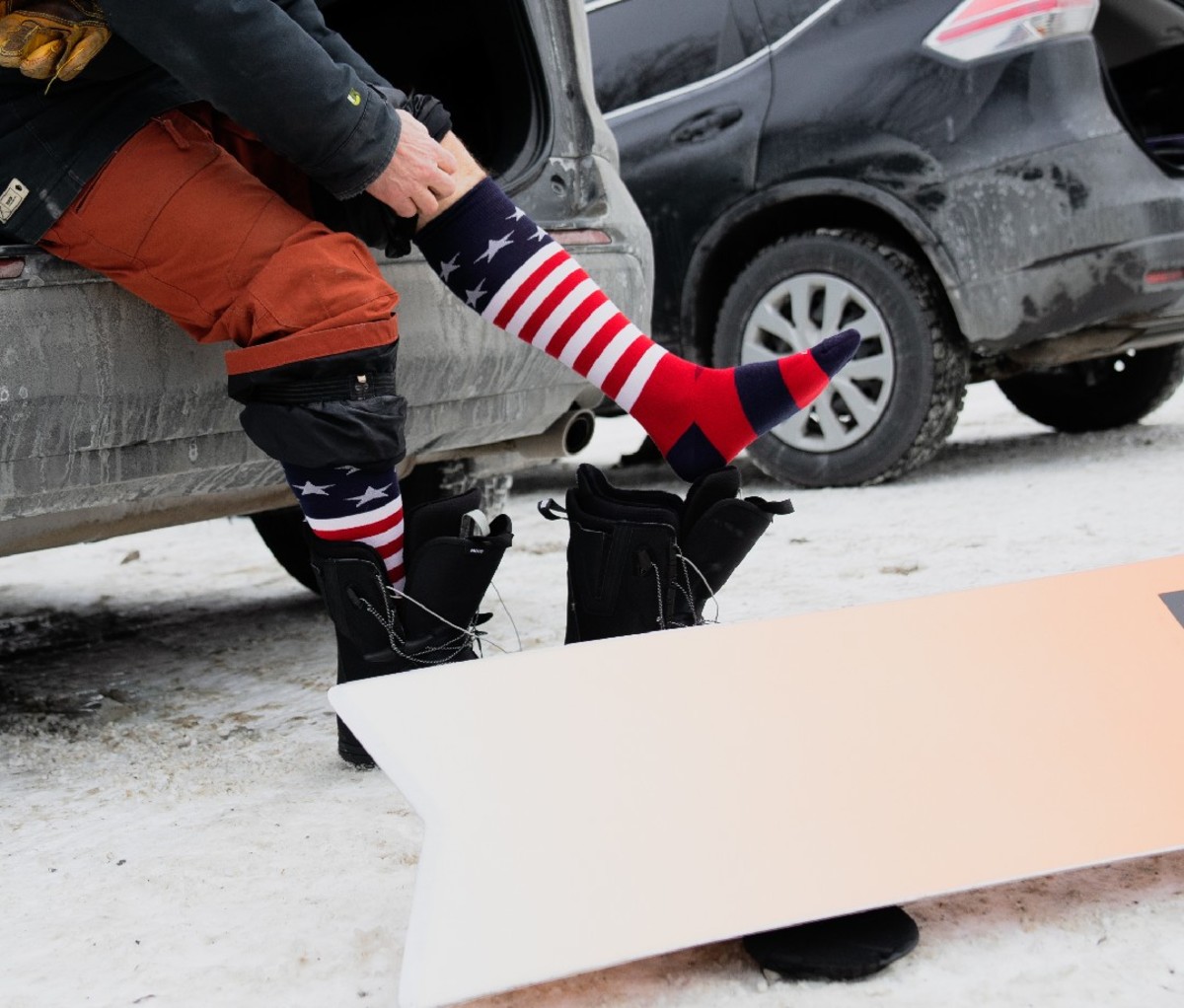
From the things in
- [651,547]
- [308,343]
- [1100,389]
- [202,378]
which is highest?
[308,343]

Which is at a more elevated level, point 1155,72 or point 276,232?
point 276,232

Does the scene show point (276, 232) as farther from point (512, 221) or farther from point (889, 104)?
point (889, 104)

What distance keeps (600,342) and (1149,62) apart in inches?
117

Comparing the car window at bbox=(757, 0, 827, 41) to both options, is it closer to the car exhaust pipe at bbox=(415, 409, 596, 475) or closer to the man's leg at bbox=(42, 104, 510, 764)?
the car exhaust pipe at bbox=(415, 409, 596, 475)

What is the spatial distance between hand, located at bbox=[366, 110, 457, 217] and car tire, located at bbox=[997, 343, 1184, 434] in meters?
3.44

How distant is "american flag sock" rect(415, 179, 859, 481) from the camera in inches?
68.1

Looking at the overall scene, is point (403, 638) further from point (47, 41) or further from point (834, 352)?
point (47, 41)

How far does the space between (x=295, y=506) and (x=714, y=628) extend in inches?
61.4

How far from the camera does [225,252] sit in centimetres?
159

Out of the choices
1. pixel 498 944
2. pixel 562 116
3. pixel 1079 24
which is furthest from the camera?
pixel 1079 24

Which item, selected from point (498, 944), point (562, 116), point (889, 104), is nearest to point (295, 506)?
point (562, 116)

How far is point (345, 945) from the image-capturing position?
1220mm

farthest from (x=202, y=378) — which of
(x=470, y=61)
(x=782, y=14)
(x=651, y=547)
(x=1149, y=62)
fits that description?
(x=1149, y=62)

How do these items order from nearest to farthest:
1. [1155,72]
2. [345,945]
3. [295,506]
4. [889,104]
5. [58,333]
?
1. [345,945]
2. [58,333]
3. [295,506]
4. [889,104]
5. [1155,72]
